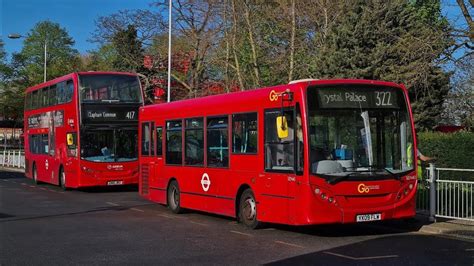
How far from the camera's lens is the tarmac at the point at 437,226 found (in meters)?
11.1

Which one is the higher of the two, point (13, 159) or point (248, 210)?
point (13, 159)

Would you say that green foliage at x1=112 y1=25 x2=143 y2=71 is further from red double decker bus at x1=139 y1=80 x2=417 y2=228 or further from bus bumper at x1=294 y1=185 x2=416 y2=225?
bus bumper at x1=294 y1=185 x2=416 y2=225

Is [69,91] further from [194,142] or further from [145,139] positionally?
[194,142]

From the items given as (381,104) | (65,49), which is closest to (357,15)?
(381,104)

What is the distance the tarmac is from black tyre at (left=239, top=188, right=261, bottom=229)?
2713 mm

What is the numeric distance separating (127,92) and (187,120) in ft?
27.4

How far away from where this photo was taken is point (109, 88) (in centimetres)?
2172

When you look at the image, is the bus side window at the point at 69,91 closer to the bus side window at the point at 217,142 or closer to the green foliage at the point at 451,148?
the bus side window at the point at 217,142

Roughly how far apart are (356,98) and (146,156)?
7.76 meters

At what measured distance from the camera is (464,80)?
82.8ft

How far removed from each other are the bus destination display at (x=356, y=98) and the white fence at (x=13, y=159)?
110 ft

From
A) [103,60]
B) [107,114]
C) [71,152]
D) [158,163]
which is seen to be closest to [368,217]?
[158,163]

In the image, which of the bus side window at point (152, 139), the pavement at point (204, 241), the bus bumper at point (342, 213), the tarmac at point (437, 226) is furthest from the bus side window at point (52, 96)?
the bus bumper at point (342, 213)

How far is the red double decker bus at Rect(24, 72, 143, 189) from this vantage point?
2120 centimetres
